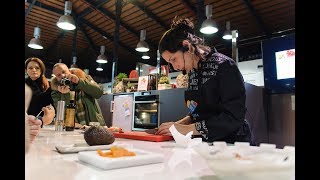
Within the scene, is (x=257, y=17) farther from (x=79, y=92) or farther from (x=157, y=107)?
(x=79, y=92)

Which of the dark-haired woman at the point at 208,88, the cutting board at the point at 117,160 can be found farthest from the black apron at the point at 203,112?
the cutting board at the point at 117,160

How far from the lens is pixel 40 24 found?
9.10 metres

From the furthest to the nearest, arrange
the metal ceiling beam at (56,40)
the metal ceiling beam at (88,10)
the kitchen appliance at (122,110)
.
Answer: the metal ceiling beam at (56,40)
the metal ceiling beam at (88,10)
the kitchen appliance at (122,110)

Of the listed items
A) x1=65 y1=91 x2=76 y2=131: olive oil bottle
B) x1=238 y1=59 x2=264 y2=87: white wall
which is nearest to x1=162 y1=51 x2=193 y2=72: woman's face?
x1=65 y1=91 x2=76 y2=131: olive oil bottle

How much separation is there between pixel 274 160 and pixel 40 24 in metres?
9.97

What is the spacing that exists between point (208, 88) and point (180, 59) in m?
0.34

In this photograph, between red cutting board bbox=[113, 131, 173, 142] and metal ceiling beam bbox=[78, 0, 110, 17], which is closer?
red cutting board bbox=[113, 131, 173, 142]

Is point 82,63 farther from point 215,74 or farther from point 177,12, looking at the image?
point 215,74

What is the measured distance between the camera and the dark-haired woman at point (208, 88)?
1.42 m

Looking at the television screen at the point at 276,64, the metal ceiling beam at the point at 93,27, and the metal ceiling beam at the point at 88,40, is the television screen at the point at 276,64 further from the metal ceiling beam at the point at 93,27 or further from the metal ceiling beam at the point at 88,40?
the metal ceiling beam at the point at 88,40

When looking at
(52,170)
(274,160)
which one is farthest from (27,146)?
(274,160)

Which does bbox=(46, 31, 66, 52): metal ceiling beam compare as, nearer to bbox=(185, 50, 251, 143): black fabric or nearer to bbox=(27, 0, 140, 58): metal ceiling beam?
bbox=(27, 0, 140, 58): metal ceiling beam

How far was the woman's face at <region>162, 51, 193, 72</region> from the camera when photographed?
5.82 ft

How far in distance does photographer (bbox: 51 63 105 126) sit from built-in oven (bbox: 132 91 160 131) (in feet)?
4.79
